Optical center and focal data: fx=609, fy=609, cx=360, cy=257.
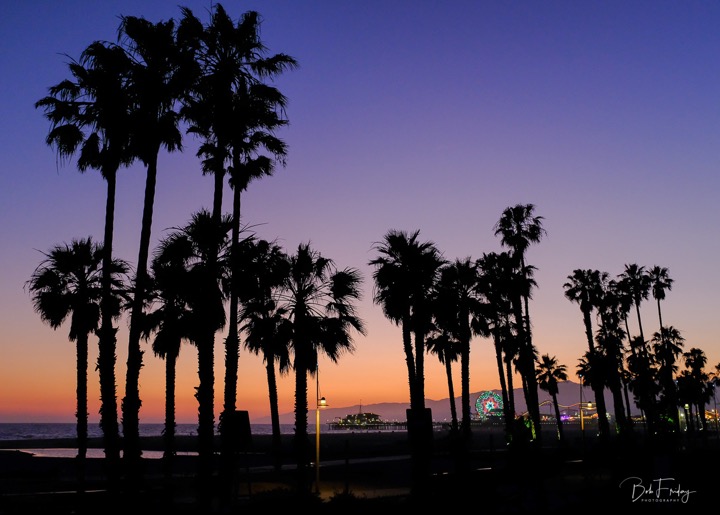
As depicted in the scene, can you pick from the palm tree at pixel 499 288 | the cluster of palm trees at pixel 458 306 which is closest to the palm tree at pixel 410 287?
the cluster of palm trees at pixel 458 306

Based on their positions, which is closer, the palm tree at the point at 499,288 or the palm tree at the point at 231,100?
the palm tree at the point at 231,100

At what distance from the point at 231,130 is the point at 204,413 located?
10502 millimetres

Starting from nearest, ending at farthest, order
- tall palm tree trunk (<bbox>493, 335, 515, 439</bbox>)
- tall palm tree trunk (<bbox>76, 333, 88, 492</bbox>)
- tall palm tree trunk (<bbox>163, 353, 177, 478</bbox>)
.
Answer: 1. tall palm tree trunk (<bbox>76, 333, 88, 492</bbox>)
2. tall palm tree trunk (<bbox>163, 353, 177, 478</bbox>)
3. tall palm tree trunk (<bbox>493, 335, 515, 439</bbox>)

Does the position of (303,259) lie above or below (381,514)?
above

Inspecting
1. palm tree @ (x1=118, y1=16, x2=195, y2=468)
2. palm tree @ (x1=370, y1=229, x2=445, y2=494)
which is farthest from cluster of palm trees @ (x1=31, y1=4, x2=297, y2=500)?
palm tree @ (x1=370, y1=229, x2=445, y2=494)

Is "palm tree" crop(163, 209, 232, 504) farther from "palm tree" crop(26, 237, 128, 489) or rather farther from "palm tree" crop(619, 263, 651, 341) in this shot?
"palm tree" crop(619, 263, 651, 341)

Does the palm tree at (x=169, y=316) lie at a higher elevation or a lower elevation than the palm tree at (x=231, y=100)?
lower

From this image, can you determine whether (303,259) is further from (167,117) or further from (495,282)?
(495,282)

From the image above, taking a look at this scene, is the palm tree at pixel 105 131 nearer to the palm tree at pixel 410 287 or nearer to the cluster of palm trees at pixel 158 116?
the cluster of palm trees at pixel 158 116

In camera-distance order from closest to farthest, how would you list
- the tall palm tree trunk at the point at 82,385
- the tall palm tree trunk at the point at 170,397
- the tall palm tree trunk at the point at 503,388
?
1. the tall palm tree trunk at the point at 82,385
2. the tall palm tree trunk at the point at 170,397
3. the tall palm tree trunk at the point at 503,388

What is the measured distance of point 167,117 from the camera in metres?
22.0

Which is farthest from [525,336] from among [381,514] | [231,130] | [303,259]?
[381,514]

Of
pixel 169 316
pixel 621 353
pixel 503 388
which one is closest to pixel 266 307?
pixel 169 316

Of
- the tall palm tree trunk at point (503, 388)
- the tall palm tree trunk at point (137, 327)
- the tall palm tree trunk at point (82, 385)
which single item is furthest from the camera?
the tall palm tree trunk at point (503, 388)
